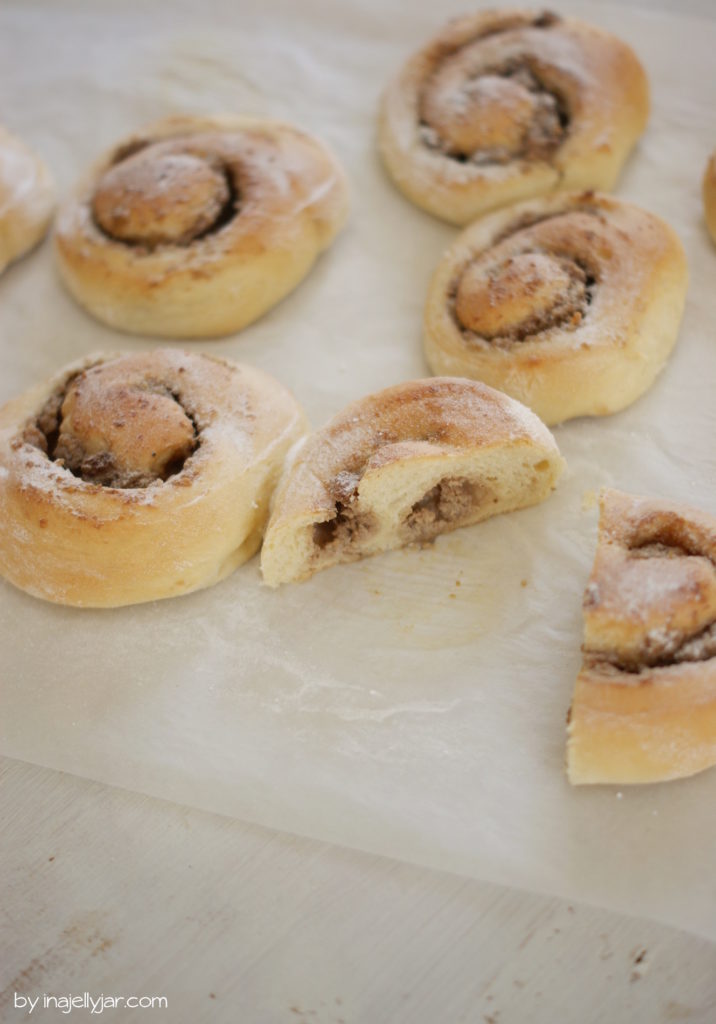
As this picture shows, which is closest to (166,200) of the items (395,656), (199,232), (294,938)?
(199,232)

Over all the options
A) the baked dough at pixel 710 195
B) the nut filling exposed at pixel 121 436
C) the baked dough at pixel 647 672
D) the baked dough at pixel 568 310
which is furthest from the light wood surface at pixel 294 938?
the baked dough at pixel 710 195

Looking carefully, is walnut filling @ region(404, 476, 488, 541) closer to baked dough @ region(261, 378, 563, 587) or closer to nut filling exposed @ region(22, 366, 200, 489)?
baked dough @ region(261, 378, 563, 587)

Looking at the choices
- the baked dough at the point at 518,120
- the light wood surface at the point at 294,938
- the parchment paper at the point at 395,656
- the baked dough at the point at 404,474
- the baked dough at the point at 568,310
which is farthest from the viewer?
the baked dough at the point at 518,120

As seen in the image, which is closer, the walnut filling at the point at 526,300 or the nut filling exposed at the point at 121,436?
the nut filling exposed at the point at 121,436

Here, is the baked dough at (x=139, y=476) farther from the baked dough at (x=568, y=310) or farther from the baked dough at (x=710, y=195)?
the baked dough at (x=710, y=195)

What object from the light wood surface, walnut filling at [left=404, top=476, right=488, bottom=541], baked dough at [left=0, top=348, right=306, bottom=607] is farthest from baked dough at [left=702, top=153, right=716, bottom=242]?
the light wood surface

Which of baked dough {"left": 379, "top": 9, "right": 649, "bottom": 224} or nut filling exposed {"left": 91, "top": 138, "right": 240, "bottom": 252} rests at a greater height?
baked dough {"left": 379, "top": 9, "right": 649, "bottom": 224}
